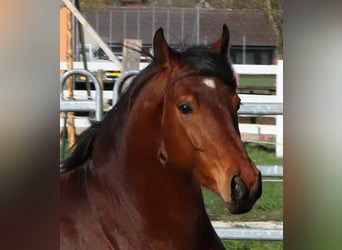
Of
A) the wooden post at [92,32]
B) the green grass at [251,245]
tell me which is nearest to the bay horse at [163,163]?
the wooden post at [92,32]

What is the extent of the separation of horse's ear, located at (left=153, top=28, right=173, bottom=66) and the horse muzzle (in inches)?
19.1

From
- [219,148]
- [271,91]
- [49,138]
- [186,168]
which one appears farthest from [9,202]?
[271,91]

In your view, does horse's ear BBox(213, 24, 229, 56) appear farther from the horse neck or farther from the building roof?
the horse neck

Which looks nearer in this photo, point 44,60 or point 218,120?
point 218,120

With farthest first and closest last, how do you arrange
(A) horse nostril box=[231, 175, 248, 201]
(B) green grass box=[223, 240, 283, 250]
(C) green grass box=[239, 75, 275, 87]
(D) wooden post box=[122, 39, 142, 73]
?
1. (B) green grass box=[223, 240, 283, 250]
2. (C) green grass box=[239, 75, 275, 87]
3. (D) wooden post box=[122, 39, 142, 73]
4. (A) horse nostril box=[231, 175, 248, 201]

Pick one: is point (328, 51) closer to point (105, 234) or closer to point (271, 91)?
point (271, 91)

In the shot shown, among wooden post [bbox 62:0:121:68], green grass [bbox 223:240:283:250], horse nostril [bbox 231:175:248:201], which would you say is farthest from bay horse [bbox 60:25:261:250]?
green grass [bbox 223:240:283:250]

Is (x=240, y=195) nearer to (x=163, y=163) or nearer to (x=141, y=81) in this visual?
(x=163, y=163)

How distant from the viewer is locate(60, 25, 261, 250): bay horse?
6.53 feet

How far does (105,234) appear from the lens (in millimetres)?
2205

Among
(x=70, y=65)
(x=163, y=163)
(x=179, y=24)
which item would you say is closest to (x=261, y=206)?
(x=163, y=163)

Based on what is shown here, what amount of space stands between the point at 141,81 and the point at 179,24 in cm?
34

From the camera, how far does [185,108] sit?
2018mm

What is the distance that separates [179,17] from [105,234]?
34.9 inches
